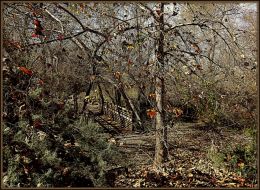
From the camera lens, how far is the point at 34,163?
12.4ft

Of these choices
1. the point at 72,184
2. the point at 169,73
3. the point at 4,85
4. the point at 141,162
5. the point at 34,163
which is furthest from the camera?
the point at 141,162

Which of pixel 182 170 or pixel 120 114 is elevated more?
pixel 120 114

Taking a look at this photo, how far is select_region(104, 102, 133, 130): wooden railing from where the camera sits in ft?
39.2

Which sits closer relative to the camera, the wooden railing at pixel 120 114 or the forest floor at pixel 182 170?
the forest floor at pixel 182 170

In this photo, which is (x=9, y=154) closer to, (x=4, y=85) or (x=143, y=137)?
(x=4, y=85)

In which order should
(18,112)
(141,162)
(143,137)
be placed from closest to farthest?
(18,112) < (141,162) < (143,137)

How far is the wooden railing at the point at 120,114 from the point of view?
11953 mm

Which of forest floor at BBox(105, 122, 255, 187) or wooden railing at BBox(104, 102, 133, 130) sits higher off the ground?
wooden railing at BBox(104, 102, 133, 130)

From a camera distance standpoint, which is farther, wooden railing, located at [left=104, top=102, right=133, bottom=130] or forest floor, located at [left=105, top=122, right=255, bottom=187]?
wooden railing, located at [left=104, top=102, right=133, bottom=130]

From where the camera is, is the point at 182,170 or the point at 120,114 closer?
the point at 182,170

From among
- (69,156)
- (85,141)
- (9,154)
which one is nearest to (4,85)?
(9,154)

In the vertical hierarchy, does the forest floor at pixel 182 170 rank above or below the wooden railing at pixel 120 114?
below

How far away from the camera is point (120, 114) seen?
512 inches

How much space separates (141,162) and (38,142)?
3885 mm
